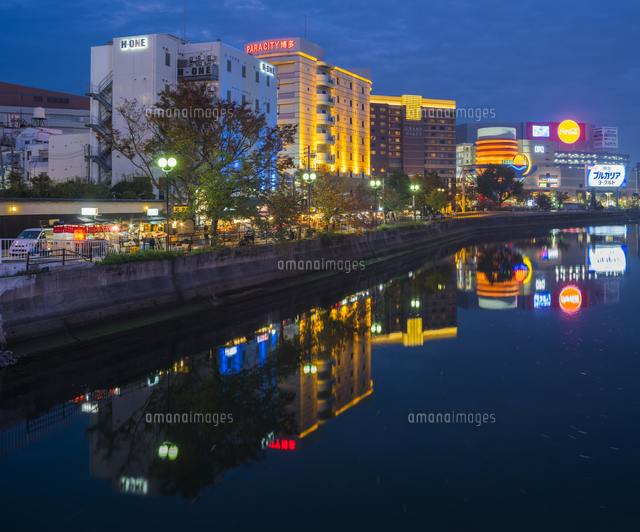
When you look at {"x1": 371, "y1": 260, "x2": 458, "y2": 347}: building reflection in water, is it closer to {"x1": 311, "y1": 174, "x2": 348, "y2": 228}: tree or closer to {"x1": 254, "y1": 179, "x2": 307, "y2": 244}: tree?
{"x1": 254, "y1": 179, "x2": 307, "y2": 244}: tree

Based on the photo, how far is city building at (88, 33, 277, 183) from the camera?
200 ft

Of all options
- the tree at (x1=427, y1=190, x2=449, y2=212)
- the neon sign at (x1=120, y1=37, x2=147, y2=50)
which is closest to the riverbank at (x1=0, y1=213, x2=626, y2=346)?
the neon sign at (x1=120, y1=37, x2=147, y2=50)

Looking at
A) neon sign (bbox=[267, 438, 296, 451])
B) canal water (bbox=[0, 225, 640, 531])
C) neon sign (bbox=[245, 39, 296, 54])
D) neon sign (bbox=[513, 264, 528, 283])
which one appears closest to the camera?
canal water (bbox=[0, 225, 640, 531])

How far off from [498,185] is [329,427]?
474ft

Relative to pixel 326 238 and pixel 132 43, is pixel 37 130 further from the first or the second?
pixel 326 238

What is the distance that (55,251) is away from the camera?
24.0m

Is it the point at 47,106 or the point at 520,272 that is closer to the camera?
the point at 520,272

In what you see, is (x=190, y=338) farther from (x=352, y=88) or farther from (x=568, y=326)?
(x=352, y=88)

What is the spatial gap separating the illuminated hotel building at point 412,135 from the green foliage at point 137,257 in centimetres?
15617

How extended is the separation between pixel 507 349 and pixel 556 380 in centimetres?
417

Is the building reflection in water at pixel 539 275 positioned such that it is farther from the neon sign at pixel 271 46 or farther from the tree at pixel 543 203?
the tree at pixel 543 203

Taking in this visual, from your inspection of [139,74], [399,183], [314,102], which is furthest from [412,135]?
[139,74]

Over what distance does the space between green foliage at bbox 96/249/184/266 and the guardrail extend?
3.11ft

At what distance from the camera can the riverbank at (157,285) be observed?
19.4m
